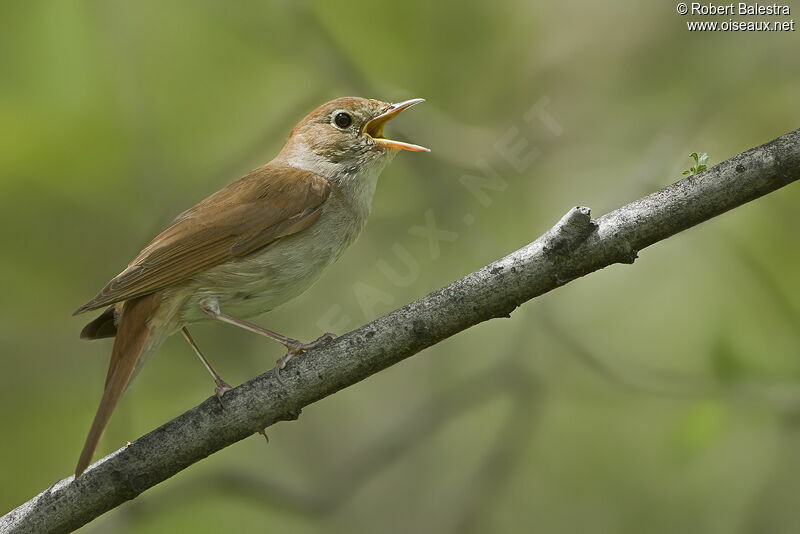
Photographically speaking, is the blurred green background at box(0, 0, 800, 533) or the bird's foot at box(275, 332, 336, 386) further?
the blurred green background at box(0, 0, 800, 533)

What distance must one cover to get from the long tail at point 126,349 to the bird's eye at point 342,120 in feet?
5.42

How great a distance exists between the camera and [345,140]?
5.17m

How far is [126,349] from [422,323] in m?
1.61

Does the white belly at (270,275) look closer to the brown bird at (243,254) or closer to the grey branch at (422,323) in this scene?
the brown bird at (243,254)

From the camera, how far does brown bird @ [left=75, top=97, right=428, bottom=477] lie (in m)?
4.14

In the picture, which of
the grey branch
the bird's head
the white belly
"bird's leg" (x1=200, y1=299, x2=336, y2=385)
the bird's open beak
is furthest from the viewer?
the bird's head

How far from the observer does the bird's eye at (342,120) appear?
5.24 metres

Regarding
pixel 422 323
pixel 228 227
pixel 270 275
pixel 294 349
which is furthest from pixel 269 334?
pixel 422 323

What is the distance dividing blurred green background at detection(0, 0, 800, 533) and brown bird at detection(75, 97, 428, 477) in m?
1.26

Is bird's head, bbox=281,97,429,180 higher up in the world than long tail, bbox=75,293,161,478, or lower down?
higher up

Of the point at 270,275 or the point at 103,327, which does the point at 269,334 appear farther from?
the point at 103,327

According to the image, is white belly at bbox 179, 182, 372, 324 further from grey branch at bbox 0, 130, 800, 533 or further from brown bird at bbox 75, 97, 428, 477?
grey branch at bbox 0, 130, 800, 533

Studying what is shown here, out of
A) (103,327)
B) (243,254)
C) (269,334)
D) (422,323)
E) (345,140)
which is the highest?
(345,140)

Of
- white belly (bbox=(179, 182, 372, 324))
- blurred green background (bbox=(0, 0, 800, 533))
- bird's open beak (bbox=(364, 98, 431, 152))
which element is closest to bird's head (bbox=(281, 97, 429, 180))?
bird's open beak (bbox=(364, 98, 431, 152))
